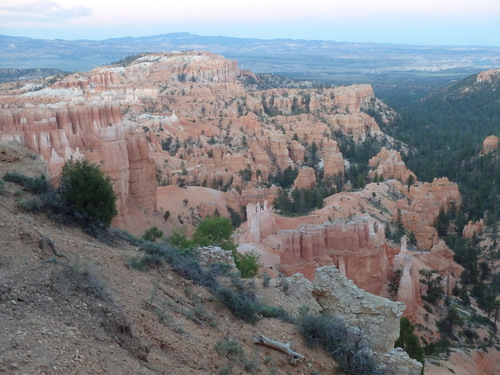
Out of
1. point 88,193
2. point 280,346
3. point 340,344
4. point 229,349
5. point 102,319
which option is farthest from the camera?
point 88,193

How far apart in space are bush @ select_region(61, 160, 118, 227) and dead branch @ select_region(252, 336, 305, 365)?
499cm

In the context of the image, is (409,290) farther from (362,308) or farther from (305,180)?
(305,180)

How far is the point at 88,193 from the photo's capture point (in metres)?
11.3

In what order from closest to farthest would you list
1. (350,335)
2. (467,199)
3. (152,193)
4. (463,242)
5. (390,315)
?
(350,335), (390,315), (152,193), (463,242), (467,199)

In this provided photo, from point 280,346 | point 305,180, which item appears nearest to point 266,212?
point 280,346

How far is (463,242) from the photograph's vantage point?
33.0 metres

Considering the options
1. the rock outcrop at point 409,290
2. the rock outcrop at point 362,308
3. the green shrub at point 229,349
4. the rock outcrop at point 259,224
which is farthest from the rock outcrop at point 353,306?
the rock outcrop at point 259,224

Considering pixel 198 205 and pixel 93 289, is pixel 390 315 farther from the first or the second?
pixel 198 205

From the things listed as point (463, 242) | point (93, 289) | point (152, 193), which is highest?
point (93, 289)

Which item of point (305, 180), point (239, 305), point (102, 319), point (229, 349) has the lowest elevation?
point (305, 180)

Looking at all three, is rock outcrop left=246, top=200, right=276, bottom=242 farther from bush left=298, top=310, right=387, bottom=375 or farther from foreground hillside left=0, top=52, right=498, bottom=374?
bush left=298, top=310, right=387, bottom=375

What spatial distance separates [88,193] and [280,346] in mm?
5945

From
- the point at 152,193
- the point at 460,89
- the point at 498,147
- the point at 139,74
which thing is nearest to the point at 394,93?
the point at 460,89

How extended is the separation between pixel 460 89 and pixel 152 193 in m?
94.9
